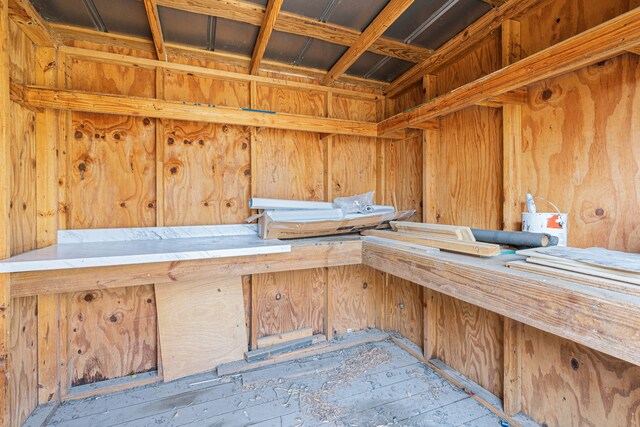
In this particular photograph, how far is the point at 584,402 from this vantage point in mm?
1274

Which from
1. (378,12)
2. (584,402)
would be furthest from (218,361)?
(378,12)

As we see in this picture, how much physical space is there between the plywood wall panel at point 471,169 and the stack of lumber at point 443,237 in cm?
41

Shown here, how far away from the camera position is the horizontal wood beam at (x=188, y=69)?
1748 millimetres

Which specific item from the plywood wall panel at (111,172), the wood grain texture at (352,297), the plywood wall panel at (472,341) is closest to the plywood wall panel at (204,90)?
the plywood wall panel at (111,172)

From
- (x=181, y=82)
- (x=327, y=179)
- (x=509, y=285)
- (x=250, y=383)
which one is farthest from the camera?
(x=327, y=179)

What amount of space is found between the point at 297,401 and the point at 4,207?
1693 mm

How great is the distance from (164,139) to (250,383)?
1.69 metres

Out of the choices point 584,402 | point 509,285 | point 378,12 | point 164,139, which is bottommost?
point 584,402

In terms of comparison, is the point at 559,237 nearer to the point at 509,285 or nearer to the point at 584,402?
the point at 509,285

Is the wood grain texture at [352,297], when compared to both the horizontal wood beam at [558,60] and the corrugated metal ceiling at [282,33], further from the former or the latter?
the corrugated metal ceiling at [282,33]

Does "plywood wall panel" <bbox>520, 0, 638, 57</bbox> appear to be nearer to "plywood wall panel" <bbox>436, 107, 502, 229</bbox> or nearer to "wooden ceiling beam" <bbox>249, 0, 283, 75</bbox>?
"plywood wall panel" <bbox>436, 107, 502, 229</bbox>

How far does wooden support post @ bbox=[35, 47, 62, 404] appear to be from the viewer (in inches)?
64.1

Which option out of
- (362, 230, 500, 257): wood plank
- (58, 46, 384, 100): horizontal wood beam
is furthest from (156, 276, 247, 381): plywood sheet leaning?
(58, 46, 384, 100): horizontal wood beam

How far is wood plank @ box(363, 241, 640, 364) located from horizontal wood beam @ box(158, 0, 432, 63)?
137cm
